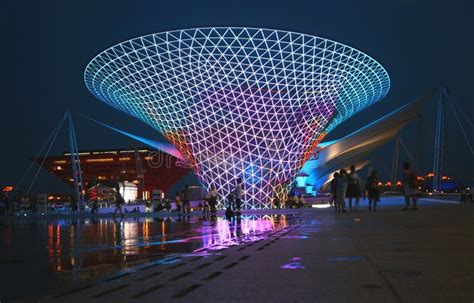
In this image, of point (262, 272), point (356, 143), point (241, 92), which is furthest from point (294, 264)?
point (356, 143)

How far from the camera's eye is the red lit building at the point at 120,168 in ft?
426

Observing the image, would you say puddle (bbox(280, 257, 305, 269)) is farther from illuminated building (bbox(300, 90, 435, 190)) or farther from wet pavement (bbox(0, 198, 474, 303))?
illuminated building (bbox(300, 90, 435, 190))

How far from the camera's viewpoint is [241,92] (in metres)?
37.7

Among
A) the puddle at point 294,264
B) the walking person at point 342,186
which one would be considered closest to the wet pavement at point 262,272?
the puddle at point 294,264

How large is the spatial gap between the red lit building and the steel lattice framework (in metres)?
88.0

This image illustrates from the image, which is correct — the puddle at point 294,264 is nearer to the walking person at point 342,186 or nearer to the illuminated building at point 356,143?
the walking person at point 342,186

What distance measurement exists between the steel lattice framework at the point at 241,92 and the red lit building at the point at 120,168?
289 ft

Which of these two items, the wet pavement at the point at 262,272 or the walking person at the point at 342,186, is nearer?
the wet pavement at the point at 262,272

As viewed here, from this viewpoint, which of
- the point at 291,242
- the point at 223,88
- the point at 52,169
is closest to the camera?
the point at 291,242

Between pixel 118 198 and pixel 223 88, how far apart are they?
13.7 metres

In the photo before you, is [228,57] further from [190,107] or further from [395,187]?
[395,187]

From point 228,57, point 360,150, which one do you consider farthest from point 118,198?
point 360,150

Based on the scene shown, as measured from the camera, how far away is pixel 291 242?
28.4ft

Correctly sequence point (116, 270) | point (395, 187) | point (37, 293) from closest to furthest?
1. point (37, 293)
2. point (116, 270)
3. point (395, 187)
